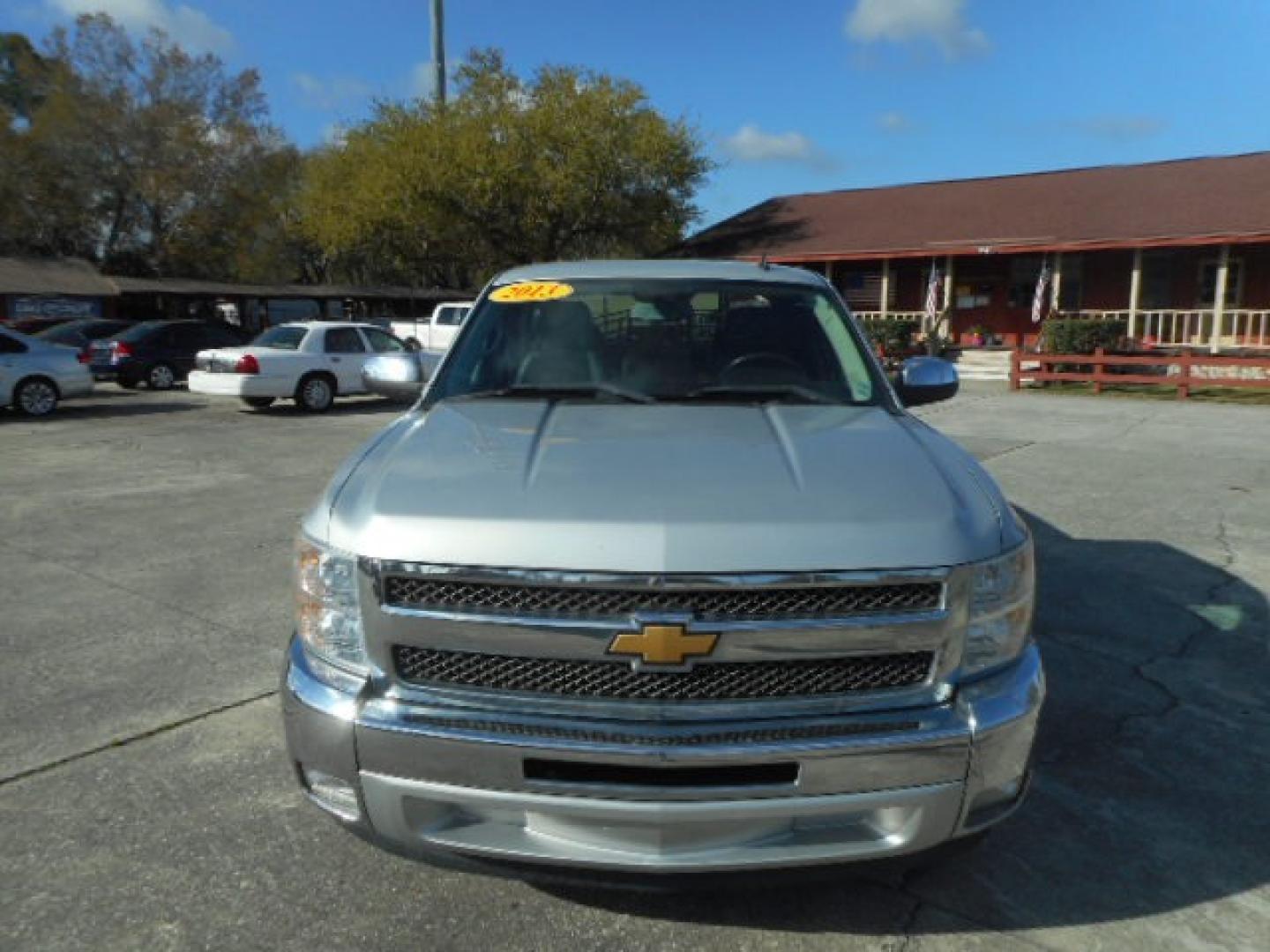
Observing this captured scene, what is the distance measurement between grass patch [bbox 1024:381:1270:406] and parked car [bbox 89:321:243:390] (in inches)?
704

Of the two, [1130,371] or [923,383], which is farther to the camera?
[1130,371]

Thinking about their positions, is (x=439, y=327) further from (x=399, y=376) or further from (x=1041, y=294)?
(x=399, y=376)

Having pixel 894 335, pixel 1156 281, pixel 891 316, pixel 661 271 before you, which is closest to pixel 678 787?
pixel 661 271

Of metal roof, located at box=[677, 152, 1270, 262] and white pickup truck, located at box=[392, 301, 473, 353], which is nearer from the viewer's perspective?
metal roof, located at box=[677, 152, 1270, 262]

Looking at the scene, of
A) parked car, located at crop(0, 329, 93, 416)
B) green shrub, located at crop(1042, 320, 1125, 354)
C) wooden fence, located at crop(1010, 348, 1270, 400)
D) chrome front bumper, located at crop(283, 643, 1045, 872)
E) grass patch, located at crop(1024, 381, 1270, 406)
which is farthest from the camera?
green shrub, located at crop(1042, 320, 1125, 354)

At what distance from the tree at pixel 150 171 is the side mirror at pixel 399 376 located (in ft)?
159

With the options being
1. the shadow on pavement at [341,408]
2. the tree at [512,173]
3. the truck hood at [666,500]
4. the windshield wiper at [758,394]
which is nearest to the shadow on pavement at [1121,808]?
the truck hood at [666,500]

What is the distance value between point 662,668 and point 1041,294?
80.5 feet

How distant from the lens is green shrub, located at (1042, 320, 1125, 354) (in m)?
21.2

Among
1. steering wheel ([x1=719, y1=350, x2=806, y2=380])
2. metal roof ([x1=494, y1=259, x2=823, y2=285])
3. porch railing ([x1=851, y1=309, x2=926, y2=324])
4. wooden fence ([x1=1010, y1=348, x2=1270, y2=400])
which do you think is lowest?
wooden fence ([x1=1010, y1=348, x2=1270, y2=400])

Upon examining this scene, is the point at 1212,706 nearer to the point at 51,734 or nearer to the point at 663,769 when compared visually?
the point at 663,769

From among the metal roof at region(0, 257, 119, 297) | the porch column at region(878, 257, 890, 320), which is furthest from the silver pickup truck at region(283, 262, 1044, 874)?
the metal roof at region(0, 257, 119, 297)

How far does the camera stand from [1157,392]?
758 inches

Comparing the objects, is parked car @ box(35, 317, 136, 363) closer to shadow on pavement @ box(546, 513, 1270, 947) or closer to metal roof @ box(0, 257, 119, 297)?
metal roof @ box(0, 257, 119, 297)
